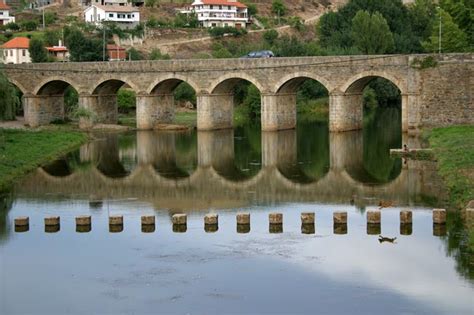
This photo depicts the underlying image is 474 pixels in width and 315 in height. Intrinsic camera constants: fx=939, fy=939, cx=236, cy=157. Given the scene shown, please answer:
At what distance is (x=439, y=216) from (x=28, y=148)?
27.0m

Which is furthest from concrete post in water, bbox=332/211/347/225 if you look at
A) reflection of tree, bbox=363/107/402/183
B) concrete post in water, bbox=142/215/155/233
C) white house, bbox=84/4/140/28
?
white house, bbox=84/4/140/28

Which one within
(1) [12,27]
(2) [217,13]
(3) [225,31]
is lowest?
(3) [225,31]

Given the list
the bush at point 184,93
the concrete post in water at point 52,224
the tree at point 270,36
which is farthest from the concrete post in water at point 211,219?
the tree at point 270,36

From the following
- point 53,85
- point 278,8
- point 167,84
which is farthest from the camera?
point 278,8

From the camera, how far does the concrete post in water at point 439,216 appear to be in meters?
28.9

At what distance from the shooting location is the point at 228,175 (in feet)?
142

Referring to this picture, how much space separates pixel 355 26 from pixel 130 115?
2371cm

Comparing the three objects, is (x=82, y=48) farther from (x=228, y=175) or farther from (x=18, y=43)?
(x=228, y=175)

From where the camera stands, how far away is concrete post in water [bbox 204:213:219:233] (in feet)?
97.7

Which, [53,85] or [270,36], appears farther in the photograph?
[270,36]

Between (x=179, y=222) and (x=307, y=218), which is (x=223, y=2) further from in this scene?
(x=307, y=218)

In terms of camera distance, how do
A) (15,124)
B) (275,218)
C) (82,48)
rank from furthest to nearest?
1. (82,48)
2. (15,124)
3. (275,218)

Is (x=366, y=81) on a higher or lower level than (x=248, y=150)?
higher

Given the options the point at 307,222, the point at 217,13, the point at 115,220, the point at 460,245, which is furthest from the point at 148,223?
the point at 217,13
